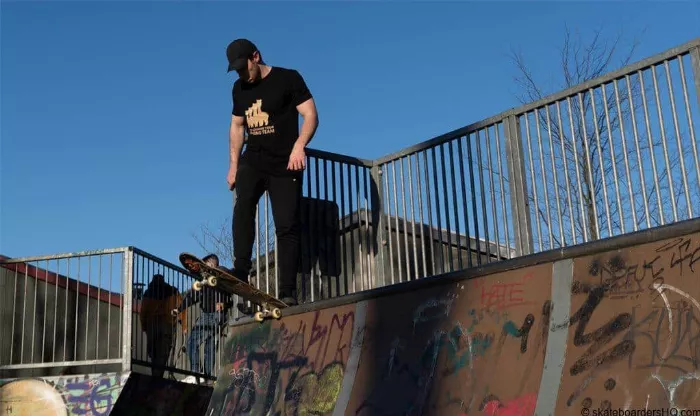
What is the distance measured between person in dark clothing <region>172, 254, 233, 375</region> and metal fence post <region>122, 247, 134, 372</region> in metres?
1.38

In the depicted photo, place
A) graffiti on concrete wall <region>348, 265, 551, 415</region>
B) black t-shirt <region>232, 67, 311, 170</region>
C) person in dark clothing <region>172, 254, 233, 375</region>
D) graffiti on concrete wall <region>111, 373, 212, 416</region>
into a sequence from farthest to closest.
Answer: person in dark clothing <region>172, 254, 233, 375</region> → graffiti on concrete wall <region>111, 373, 212, 416</region> → black t-shirt <region>232, 67, 311, 170</region> → graffiti on concrete wall <region>348, 265, 551, 415</region>

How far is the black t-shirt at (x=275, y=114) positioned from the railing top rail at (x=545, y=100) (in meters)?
1.17

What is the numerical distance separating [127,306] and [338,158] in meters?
2.91

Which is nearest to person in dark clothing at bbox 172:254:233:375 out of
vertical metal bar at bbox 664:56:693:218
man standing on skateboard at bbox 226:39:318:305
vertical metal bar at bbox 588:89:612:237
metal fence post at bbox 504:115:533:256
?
man standing on skateboard at bbox 226:39:318:305

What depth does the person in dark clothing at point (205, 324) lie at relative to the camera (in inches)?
425

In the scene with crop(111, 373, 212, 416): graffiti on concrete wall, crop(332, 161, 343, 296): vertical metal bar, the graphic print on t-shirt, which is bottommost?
crop(111, 373, 212, 416): graffiti on concrete wall

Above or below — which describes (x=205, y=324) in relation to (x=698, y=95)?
below

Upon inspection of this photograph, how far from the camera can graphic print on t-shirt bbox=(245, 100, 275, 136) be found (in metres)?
7.27

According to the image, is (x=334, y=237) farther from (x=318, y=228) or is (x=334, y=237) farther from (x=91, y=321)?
(x=91, y=321)

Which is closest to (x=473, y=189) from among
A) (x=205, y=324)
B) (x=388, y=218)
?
(x=388, y=218)

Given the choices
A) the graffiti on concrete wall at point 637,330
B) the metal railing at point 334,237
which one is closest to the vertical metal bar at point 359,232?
the metal railing at point 334,237

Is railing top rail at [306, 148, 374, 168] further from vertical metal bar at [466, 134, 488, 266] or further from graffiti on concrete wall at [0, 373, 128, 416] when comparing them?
graffiti on concrete wall at [0, 373, 128, 416]

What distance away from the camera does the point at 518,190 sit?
682 cm

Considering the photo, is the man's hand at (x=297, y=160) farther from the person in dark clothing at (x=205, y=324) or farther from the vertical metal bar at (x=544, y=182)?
the person in dark clothing at (x=205, y=324)
